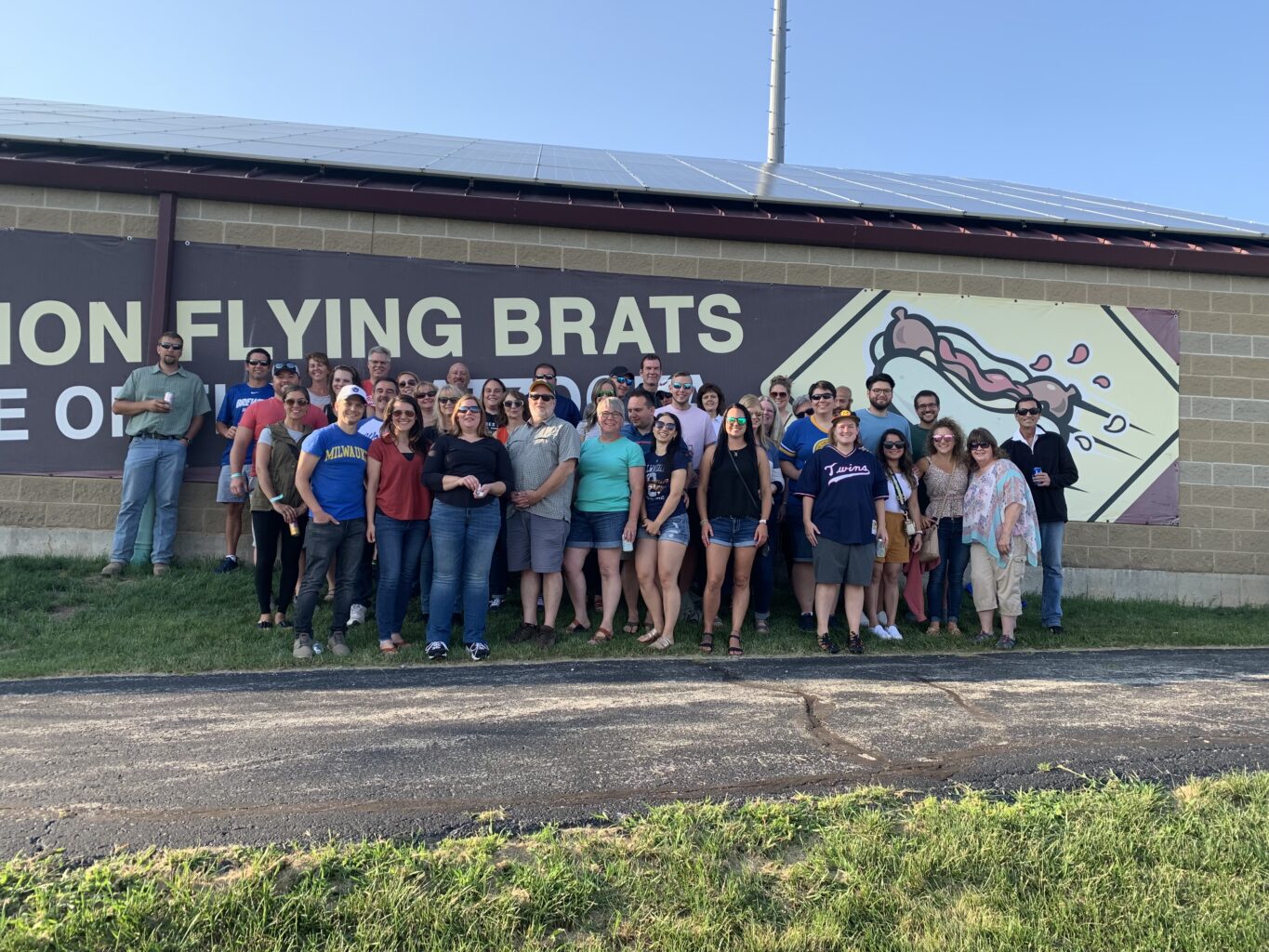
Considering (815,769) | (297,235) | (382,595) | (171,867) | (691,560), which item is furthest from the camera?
(297,235)

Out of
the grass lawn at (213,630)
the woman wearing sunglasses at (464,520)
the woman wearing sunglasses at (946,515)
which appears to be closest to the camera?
the grass lawn at (213,630)

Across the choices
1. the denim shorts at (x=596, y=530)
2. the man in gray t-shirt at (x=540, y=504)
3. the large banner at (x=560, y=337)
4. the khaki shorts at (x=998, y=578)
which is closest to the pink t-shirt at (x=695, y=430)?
the denim shorts at (x=596, y=530)

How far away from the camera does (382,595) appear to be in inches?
228

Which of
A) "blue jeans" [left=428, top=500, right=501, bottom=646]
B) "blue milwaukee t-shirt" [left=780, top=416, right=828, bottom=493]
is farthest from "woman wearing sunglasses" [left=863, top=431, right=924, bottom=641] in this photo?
"blue jeans" [left=428, top=500, right=501, bottom=646]

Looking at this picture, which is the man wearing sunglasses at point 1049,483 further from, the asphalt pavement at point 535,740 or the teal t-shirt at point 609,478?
the teal t-shirt at point 609,478

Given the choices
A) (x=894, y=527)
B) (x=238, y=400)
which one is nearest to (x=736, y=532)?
(x=894, y=527)

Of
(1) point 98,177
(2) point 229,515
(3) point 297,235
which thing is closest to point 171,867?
(2) point 229,515

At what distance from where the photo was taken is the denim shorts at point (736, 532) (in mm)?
6027

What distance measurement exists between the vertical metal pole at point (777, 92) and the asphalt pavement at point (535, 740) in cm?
1441

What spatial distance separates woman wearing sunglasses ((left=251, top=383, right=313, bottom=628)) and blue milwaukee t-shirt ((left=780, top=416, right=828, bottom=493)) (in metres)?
3.72

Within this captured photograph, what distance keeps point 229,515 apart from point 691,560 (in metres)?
4.21

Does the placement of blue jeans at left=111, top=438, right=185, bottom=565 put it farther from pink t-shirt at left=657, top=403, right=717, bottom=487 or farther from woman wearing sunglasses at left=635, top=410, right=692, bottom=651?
pink t-shirt at left=657, top=403, right=717, bottom=487

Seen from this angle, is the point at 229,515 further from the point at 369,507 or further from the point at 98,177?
the point at 98,177

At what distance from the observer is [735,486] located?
19.6 ft
